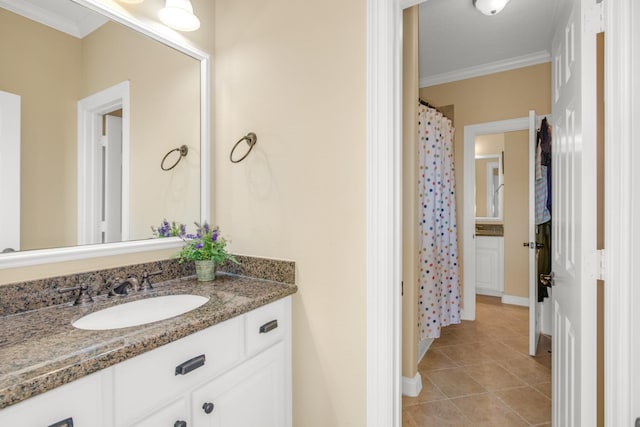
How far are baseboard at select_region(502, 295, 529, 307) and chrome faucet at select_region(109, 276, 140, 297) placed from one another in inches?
168

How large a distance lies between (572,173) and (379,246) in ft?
2.39

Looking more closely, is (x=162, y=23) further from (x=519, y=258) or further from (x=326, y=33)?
(x=519, y=258)

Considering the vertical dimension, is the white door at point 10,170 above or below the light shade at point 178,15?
below

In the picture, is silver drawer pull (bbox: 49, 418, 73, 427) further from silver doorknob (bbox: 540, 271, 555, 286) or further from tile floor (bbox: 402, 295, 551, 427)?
silver doorknob (bbox: 540, 271, 555, 286)

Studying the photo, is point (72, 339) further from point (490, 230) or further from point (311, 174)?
point (490, 230)

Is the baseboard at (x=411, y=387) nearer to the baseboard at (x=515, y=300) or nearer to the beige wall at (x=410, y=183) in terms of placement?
the beige wall at (x=410, y=183)

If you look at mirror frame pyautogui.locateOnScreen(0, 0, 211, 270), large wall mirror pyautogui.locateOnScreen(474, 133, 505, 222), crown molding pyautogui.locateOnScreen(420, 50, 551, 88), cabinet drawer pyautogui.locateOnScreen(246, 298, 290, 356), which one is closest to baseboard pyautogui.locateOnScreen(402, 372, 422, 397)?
cabinet drawer pyautogui.locateOnScreen(246, 298, 290, 356)

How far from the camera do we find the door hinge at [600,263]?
940 mm

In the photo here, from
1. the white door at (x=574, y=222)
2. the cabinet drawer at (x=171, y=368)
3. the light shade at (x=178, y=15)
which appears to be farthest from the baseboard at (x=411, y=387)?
the light shade at (x=178, y=15)

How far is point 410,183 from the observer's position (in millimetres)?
2018

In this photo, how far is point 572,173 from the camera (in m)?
1.13

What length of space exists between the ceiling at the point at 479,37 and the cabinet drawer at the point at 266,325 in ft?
7.15

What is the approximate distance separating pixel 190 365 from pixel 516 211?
404 cm

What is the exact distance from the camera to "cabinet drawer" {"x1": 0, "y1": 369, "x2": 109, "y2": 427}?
665 millimetres
